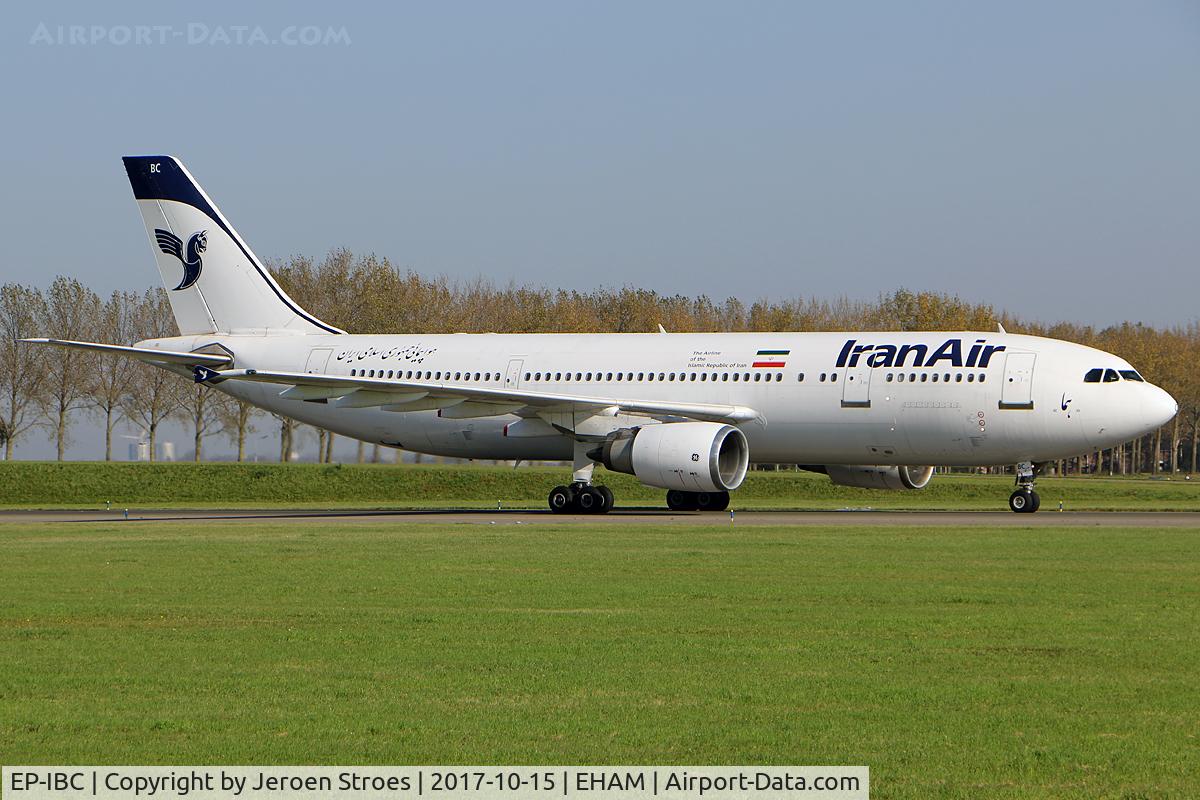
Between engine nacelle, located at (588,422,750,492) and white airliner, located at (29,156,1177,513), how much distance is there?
44mm

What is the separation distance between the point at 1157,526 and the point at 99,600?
63.7 feet

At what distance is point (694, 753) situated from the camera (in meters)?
8.55

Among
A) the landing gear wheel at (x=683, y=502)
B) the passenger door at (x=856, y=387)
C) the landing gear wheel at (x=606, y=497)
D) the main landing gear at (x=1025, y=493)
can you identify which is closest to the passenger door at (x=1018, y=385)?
the main landing gear at (x=1025, y=493)

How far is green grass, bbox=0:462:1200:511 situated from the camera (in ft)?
169

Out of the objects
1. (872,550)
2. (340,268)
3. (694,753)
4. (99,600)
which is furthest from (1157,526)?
(340,268)

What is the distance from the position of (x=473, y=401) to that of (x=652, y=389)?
13.5ft

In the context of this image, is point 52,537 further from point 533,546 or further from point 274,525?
point 533,546

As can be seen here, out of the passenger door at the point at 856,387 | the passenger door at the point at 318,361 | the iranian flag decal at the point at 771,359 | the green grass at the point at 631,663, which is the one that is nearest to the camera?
the green grass at the point at 631,663

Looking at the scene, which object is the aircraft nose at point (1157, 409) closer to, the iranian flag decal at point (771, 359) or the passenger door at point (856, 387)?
the passenger door at point (856, 387)

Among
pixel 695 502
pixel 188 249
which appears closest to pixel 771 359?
pixel 695 502

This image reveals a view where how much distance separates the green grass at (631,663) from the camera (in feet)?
28.3

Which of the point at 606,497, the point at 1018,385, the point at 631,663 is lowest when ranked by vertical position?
the point at 631,663

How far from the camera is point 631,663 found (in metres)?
11.7

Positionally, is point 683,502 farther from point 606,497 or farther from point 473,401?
point 473,401
